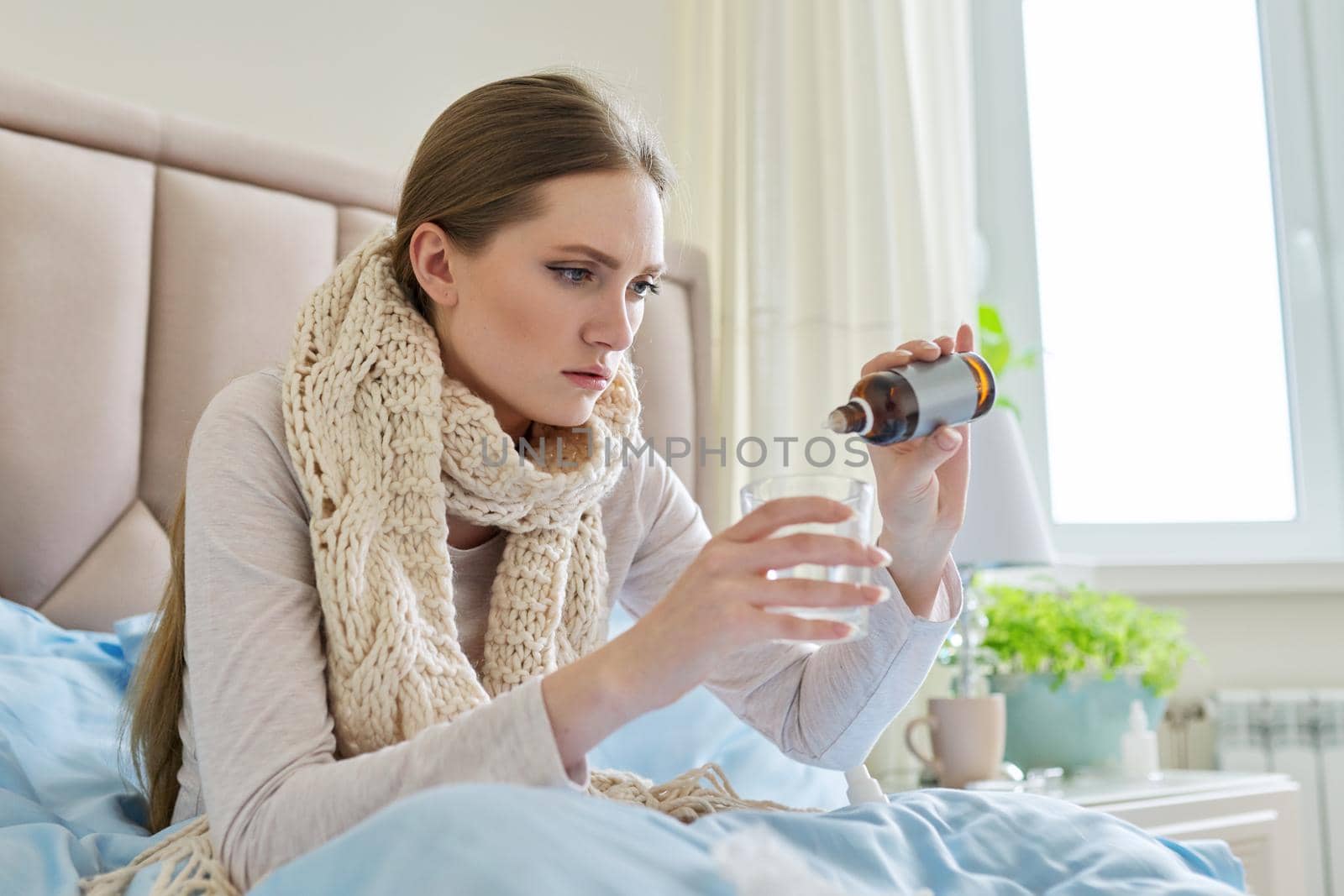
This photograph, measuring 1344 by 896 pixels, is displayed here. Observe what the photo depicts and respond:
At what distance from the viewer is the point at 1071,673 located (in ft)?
7.16

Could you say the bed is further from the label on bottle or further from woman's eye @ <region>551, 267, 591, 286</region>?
woman's eye @ <region>551, 267, 591, 286</region>

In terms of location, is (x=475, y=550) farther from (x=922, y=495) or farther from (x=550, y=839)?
(x=550, y=839)

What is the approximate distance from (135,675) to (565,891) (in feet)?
2.51

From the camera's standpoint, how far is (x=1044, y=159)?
3.00m

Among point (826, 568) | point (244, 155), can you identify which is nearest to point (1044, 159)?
point (244, 155)

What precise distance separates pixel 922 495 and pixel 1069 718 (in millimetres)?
1266

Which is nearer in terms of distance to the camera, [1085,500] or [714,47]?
[714,47]

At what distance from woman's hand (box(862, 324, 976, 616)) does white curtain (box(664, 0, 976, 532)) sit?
113 centimetres

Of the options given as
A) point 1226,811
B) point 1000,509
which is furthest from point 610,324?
point 1226,811

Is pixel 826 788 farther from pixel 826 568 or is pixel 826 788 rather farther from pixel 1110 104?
pixel 1110 104

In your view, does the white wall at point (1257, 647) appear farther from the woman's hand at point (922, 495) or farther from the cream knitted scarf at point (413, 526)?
the cream knitted scarf at point (413, 526)

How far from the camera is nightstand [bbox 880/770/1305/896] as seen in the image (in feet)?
6.12

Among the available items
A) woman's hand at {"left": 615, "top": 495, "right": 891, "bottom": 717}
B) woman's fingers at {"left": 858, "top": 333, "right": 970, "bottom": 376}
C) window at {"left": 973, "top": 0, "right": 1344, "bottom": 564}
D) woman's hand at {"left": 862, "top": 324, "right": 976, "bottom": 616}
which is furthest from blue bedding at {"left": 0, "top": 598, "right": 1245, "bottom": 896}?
window at {"left": 973, "top": 0, "right": 1344, "bottom": 564}

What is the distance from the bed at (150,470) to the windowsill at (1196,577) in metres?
0.98
